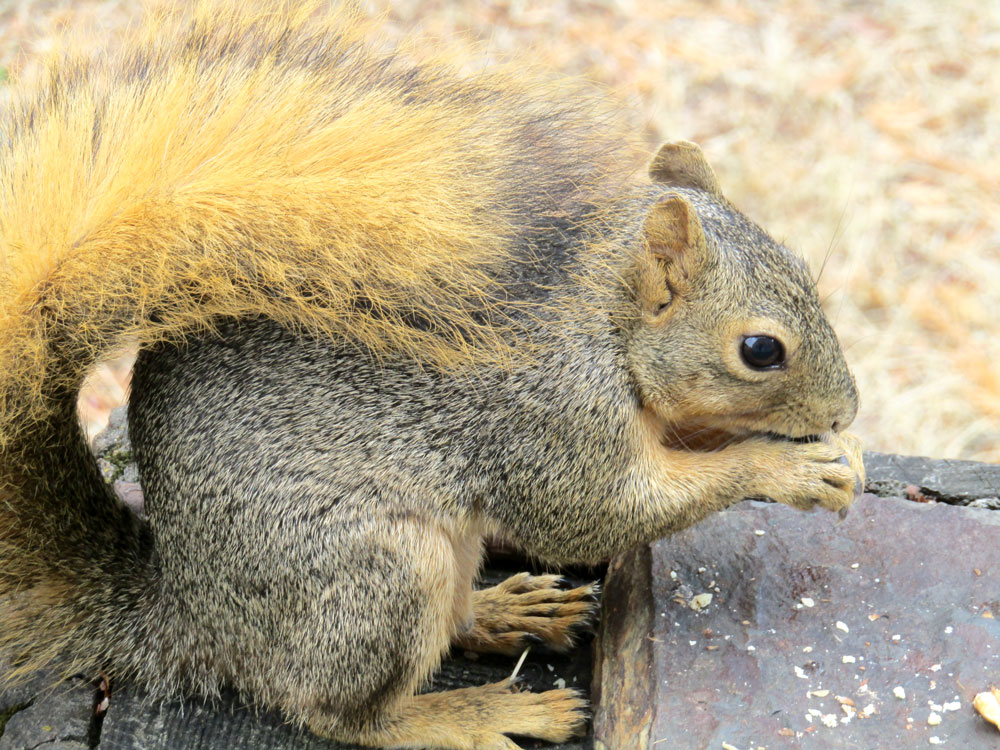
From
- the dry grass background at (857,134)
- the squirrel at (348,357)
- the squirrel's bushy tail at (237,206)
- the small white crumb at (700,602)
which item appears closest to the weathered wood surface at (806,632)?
the small white crumb at (700,602)

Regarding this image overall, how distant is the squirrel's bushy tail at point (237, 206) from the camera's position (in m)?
1.55

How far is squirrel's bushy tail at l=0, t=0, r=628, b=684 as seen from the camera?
1546 millimetres

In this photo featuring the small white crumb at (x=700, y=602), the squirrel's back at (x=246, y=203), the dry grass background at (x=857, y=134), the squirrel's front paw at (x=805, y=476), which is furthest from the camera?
the dry grass background at (x=857, y=134)

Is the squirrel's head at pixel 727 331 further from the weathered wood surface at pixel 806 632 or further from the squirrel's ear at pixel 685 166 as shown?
the weathered wood surface at pixel 806 632

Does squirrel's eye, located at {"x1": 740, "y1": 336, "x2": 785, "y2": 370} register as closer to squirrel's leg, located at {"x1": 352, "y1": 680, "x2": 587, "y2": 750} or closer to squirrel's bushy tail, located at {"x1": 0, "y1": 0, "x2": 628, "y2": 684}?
squirrel's bushy tail, located at {"x1": 0, "y1": 0, "x2": 628, "y2": 684}

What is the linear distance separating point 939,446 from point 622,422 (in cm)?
186

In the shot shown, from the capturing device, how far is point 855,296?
3.66 metres

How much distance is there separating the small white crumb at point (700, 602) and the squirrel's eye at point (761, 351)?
1.47 ft

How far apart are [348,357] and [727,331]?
→ 0.59 meters

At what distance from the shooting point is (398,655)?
1695 millimetres

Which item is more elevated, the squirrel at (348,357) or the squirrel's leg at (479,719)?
the squirrel at (348,357)

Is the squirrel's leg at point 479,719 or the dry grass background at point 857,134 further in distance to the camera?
the dry grass background at point 857,134

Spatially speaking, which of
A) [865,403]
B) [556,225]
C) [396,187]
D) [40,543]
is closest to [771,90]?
[865,403]

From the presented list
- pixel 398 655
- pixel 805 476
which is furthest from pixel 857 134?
pixel 398 655
